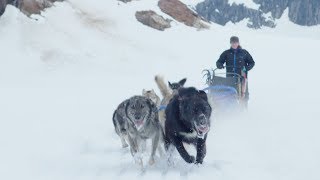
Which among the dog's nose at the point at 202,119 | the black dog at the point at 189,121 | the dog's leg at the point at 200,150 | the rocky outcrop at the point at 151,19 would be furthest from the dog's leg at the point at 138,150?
the rocky outcrop at the point at 151,19

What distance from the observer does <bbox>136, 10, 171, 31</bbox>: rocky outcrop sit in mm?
22109

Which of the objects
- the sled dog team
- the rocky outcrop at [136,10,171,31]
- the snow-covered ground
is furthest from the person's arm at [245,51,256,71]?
the rocky outcrop at [136,10,171,31]

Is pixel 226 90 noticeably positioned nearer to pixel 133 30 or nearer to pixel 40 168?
pixel 40 168

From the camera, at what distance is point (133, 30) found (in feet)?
68.7

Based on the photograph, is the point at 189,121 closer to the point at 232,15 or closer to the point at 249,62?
the point at 249,62

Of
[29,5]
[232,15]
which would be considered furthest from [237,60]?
[232,15]

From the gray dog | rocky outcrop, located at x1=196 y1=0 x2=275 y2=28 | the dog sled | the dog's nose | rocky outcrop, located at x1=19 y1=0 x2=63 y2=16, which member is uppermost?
the dog's nose

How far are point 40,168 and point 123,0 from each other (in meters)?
16.4

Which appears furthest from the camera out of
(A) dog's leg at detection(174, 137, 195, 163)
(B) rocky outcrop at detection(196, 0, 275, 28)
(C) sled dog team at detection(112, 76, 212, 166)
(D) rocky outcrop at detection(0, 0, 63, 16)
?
(B) rocky outcrop at detection(196, 0, 275, 28)

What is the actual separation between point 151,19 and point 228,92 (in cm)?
1287

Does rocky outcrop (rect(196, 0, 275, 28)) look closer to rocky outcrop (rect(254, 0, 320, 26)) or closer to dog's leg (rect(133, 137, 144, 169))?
rocky outcrop (rect(254, 0, 320, 26))

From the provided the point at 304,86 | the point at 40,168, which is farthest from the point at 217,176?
the point at 304,86

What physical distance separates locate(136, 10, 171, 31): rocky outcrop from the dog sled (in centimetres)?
1175

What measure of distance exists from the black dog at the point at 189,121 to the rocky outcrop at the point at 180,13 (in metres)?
17.6
